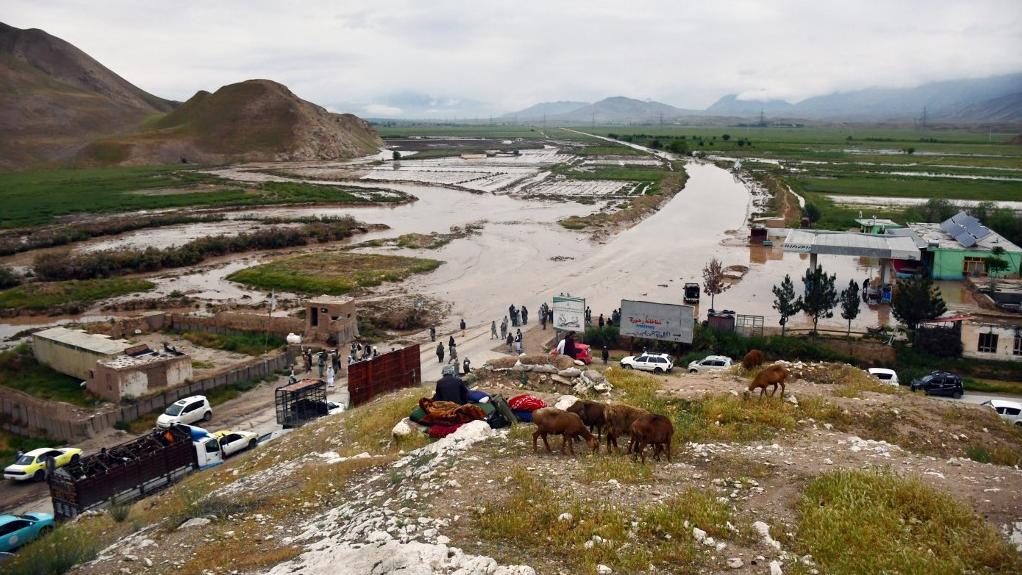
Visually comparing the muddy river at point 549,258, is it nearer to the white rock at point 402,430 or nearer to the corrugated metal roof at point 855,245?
the corrugated metal roof at point 855,245

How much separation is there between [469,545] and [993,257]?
139ft

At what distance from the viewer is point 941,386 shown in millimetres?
24016

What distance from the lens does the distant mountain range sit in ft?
405

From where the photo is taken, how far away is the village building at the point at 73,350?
2588 cm

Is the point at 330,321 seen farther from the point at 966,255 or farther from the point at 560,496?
the point at 966,255

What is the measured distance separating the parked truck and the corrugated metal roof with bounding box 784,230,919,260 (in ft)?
108

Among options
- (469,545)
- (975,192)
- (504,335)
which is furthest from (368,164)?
(469,545)

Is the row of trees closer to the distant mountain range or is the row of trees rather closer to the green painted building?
the green painted building

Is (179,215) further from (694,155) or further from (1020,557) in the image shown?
(694,155)

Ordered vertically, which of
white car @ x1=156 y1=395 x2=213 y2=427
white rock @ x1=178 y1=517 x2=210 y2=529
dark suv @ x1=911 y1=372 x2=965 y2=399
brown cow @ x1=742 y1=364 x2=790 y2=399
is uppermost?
brown cow @ x1=742 y1=364 x2=790 y2=399

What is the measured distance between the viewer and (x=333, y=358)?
95.0ft

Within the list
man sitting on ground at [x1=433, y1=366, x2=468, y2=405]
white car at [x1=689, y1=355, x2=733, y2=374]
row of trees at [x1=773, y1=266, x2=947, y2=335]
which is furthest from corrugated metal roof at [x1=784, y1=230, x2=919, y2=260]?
man sitting on ground at [x1=433, y1=366, x2=468, y2=405]

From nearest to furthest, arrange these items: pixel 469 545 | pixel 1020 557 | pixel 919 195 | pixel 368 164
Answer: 1. pixel 1020 557
2. pixel 469 545
3. pixel 919 195
4. pixel 368 164

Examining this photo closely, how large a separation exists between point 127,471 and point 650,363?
55.7ft
